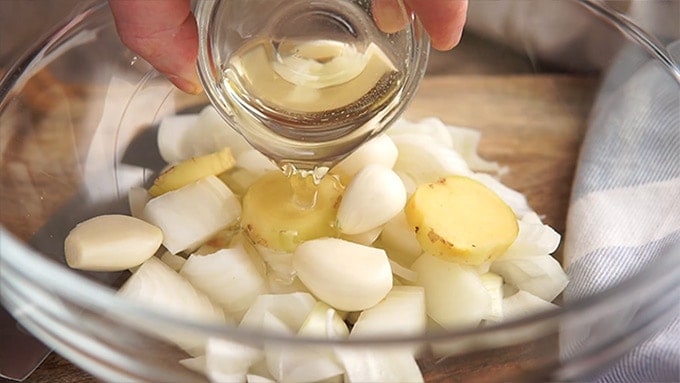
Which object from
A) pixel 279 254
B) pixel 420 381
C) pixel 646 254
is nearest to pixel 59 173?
pixel 279 254

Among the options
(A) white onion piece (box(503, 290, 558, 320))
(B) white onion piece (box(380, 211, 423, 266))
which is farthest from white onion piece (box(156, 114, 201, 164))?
(A) white onion piece (box(503, 290, 558, 320))


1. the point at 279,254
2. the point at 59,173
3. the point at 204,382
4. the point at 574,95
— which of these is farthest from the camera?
the point at 574,95

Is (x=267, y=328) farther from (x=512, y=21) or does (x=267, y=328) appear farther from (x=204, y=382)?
(x=512, y=21)

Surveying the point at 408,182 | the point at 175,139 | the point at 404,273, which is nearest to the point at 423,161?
the point at 408,182

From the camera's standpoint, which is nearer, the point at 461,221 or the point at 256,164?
the point at 461,221

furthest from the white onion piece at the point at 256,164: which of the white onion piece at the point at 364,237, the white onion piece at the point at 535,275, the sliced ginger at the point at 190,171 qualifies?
the white onion piece at the point at 535,275

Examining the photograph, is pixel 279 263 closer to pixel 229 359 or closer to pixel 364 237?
pixel 364 237
